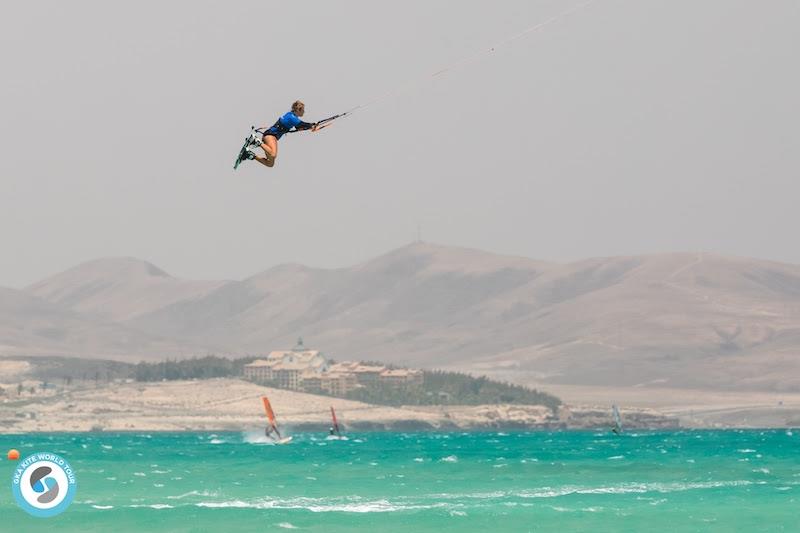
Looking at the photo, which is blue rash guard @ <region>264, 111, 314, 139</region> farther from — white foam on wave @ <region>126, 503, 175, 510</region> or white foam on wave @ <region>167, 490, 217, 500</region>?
white foam on wave @ <region>167, 490, 217, 500</region>

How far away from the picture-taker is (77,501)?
96938 mm

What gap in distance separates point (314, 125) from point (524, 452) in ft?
495

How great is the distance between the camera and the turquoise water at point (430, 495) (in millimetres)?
82750

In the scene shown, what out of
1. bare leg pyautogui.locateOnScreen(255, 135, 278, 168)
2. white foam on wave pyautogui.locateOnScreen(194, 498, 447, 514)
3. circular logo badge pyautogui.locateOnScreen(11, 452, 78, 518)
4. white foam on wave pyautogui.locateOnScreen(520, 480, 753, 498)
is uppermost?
bare leg pyautogui.locateOnScreen(255, 135, 278, 168)

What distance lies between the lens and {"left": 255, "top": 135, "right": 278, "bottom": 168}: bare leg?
4578 centimetres

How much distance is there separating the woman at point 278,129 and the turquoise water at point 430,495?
121 ft

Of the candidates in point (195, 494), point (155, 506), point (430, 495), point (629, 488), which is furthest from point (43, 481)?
point (629, 488)

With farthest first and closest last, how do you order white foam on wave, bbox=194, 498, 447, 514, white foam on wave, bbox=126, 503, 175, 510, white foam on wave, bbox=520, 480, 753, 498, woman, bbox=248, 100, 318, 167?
1. white foam on wave, bbox=520, 480, 753, 498
2. white foam on wave, bbox=194, 498, 447, 514
3. white foam on wave, bbox=126, 503, 175, 510
4. woman, bbox=248, 100, 318, 167

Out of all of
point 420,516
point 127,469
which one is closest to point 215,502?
point 420,516

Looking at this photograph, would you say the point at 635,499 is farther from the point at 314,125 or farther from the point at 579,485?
the point at 314,125

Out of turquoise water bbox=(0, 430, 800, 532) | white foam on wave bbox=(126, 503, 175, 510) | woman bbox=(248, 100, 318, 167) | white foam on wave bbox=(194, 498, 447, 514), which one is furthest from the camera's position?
white foam on wave bbox=(194, 498, 447, 514)

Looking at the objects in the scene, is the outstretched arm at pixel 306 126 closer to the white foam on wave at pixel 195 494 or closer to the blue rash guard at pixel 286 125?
the blue rash guard at pixel 286 125

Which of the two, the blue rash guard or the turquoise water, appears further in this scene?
the turquoise water

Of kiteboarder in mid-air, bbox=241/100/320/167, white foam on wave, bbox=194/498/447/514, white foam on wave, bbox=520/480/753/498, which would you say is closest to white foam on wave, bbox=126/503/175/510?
white foam on wave, bbox=194/498/447/514
